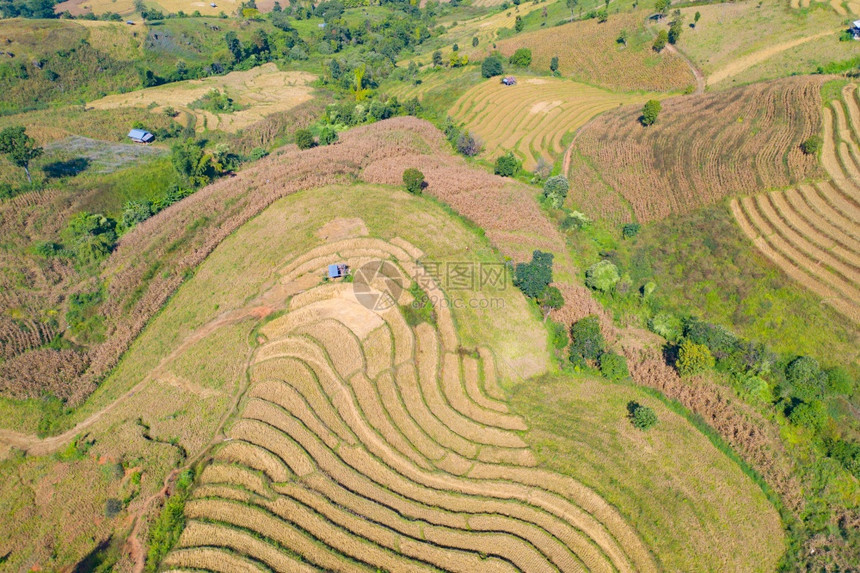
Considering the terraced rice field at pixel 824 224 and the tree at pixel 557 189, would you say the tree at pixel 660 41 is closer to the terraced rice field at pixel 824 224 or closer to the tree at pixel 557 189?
the terraced rice field at pixel 824 224

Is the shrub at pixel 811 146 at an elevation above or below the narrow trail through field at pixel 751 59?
below

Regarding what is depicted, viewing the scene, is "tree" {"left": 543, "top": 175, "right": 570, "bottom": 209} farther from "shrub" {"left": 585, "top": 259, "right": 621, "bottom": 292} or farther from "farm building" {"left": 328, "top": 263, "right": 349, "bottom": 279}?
"farm building" {"left": 328, "top": 263, "right": 349, "bottom": 279}

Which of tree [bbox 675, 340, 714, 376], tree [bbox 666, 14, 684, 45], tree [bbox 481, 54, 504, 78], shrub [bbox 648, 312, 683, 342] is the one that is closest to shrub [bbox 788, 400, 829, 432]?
tree [bbox 675, 340, 714, 376]

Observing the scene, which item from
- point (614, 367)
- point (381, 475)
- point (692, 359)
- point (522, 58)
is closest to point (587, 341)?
point (614, 367)

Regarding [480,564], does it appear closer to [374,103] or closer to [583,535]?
[583,535]

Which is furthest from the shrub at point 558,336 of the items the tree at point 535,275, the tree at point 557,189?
the tree at point 557,189
